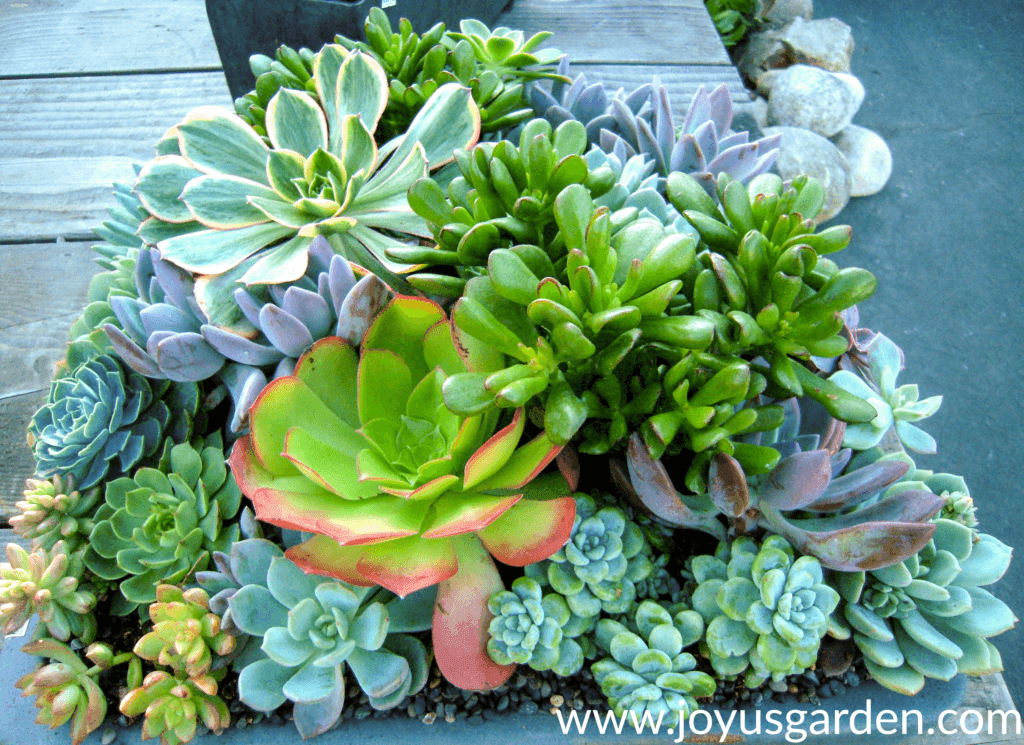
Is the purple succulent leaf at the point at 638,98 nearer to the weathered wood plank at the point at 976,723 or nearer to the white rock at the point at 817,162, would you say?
the weathered wood plank at the point at 976,723

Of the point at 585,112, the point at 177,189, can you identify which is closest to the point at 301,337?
the point at 177,189

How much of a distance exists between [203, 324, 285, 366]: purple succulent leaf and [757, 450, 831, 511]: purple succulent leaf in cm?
49

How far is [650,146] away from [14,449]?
3.18ft

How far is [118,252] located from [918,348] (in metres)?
1.89

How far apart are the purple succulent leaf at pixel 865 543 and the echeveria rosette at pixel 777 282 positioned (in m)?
0.09

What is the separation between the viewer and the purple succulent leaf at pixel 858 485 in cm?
Answer: 63

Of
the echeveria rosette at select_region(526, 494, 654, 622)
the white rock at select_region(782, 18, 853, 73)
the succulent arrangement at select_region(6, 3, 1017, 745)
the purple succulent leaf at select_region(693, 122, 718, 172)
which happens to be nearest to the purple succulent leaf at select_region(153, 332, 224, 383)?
the succulent arrangement at select_region(6, 3, 1017, 745)

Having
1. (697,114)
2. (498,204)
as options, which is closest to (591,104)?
(697,114)

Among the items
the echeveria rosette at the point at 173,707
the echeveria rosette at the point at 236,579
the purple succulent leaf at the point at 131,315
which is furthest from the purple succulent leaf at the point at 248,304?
the echeveria rosette at the point at 173,707

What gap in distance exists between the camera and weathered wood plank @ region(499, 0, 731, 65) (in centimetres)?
132

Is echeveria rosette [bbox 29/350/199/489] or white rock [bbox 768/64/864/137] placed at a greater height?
echeveria rosette [bbox 29/350/199/489]

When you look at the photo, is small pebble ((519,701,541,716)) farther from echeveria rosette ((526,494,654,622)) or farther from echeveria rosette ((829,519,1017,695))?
echeveria rosette ((829,519,1017,695))

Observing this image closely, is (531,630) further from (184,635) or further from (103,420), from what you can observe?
(103,420)

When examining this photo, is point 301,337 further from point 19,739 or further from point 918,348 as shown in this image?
point 918,348
